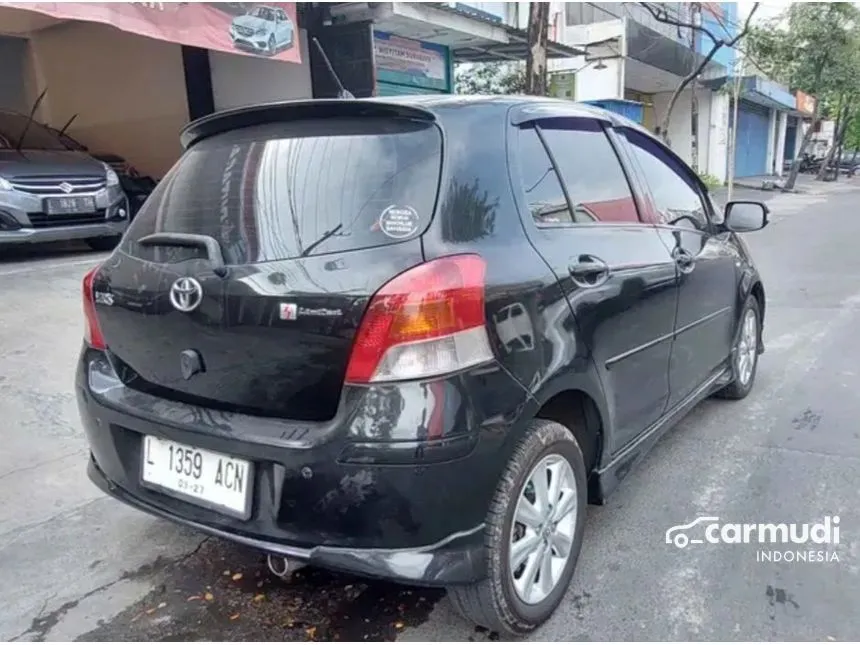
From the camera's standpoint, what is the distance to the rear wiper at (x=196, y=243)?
6.84ft

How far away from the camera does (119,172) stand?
9.68 meters

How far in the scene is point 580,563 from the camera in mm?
2686

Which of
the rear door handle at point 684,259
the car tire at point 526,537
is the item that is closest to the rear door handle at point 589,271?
the car tire at point 526,537

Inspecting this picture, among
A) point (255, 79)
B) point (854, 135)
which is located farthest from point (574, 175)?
point (854, 135)

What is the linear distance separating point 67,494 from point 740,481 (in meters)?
3.09

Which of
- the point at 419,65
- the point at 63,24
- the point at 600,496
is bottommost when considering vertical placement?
the point at 600,496

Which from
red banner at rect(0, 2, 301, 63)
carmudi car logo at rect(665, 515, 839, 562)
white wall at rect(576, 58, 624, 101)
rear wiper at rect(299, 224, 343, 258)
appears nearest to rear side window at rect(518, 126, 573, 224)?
rear wiper at rect(299, 224, 343, 258)

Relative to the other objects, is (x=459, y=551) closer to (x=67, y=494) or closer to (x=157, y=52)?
(x=67, y=494)

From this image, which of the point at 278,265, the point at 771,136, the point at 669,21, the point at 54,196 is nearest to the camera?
the point at 278,265

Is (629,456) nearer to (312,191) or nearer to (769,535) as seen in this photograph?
(769,535)

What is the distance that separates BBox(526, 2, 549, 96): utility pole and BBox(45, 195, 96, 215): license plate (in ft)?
16.5

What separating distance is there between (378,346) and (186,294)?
643mm

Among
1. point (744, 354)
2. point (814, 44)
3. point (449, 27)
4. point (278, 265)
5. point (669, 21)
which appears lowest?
point (744, 354)

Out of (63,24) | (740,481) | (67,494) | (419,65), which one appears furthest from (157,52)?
(740,481)
